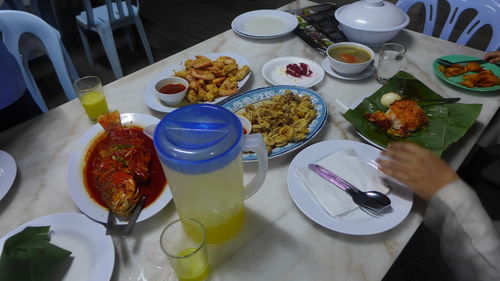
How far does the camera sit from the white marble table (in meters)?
0.78

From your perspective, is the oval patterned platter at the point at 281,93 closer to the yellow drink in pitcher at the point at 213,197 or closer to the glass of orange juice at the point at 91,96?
the yellow drink in pitcher at the point at 213,197

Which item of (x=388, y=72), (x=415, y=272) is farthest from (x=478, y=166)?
(x=388, y=72)

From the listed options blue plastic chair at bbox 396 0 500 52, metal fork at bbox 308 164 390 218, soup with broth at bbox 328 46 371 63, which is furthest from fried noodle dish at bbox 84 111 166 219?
blue plastic chair at bbox 396 0 500 52

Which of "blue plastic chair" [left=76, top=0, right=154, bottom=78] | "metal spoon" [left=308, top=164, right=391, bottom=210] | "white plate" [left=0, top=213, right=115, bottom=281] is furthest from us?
"blue plastic chair" [left=76, top=0, right=154, bottom=78]

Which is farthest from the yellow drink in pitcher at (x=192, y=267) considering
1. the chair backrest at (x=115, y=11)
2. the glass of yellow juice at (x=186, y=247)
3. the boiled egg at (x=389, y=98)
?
the chair backrest at (x=115, y=11)

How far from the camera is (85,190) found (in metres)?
0.95

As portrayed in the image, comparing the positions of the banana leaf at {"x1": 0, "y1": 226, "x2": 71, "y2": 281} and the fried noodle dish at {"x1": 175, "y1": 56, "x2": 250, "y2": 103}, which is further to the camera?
the fried noodle dish at {"x1": 175, "y1": 56, "x2": 250, "y2": 103}

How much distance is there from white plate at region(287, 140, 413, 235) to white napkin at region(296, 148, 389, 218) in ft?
0.05

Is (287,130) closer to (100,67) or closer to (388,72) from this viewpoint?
(388,72)

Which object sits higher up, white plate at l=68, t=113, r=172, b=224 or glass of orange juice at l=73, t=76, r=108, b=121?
glass of orange juice at l=73, t=76, r=108, b=121

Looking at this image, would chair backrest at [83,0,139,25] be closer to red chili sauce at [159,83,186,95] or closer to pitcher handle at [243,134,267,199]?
red chili sauce at [159,83,186,95]

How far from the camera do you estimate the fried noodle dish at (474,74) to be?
4.33 feet

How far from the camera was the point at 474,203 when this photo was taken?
868mm

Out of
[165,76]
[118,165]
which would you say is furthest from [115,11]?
[118,165]
